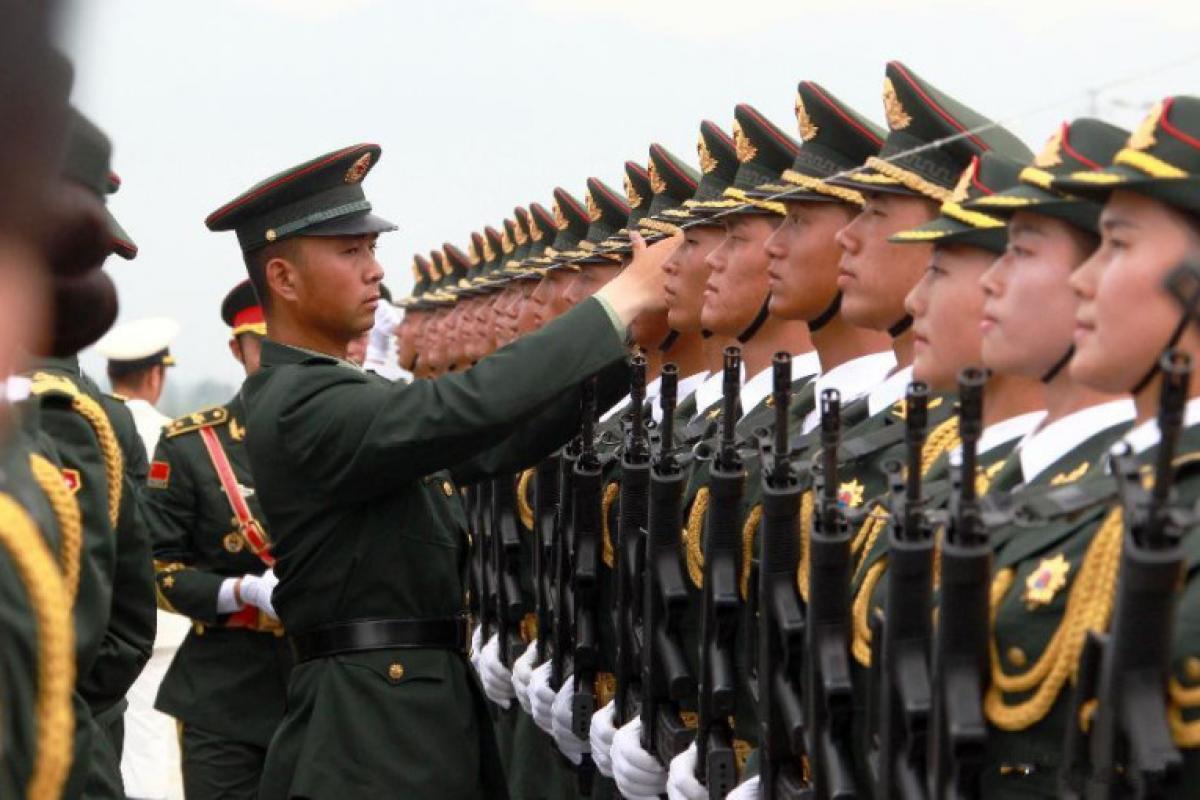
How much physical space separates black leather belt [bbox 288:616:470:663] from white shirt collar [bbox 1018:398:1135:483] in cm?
185

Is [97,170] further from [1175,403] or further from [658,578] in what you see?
[658,578]

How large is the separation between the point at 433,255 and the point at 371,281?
974cm

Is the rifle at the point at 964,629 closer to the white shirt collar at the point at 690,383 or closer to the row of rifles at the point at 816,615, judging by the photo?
the row of rifles at the point at 816,615

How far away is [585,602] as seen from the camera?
6.23m

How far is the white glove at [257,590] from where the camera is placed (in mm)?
6727

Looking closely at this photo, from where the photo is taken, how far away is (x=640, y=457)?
559cm

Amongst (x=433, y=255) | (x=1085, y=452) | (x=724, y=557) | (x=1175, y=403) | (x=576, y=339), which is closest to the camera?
(x=1175, y=403)

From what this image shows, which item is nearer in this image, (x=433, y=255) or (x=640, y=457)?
(x=640, y=457)

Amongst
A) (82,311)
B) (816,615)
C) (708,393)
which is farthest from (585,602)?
(82,311)

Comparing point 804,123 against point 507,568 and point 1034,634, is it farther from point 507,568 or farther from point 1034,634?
point 507,568

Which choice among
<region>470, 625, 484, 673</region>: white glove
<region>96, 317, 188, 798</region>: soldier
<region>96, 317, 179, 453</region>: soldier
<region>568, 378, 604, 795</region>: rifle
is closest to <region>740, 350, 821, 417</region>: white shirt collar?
<region>568, 378, 604, 795</region>: rifle

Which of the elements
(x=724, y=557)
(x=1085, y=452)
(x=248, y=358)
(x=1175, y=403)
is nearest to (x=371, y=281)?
(x=724, y=557)

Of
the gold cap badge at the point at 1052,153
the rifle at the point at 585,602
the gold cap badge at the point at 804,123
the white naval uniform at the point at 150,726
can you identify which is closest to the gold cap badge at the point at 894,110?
the gold cap badge at the point at 804,123

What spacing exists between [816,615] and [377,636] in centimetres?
139
